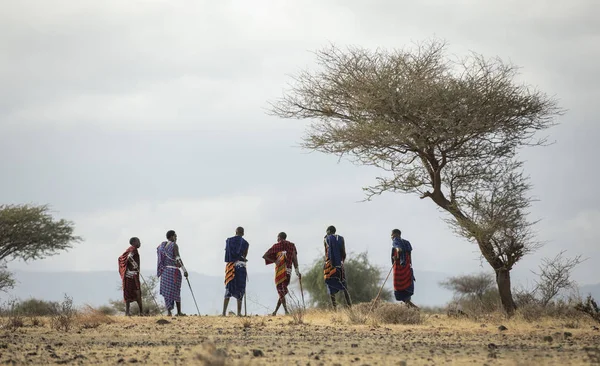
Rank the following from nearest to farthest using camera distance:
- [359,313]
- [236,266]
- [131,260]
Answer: [359,313], [236,266], [131,260]

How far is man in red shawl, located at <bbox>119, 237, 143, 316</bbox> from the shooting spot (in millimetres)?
24062

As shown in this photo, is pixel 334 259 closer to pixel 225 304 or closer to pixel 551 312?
pixel 225 304

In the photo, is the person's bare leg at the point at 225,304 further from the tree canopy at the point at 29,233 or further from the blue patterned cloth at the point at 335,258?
the tree canopy at the point at 29,233

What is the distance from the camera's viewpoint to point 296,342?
15.8 meters

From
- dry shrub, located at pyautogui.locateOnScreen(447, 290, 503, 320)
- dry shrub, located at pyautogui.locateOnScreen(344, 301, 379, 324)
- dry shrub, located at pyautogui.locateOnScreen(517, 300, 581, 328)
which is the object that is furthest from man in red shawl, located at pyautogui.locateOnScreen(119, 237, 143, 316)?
dry shrub, located at pyautogui.locateOnScreen(517, 300, 581, 328)

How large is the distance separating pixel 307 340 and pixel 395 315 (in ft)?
16.2

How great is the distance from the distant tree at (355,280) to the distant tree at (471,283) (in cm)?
890

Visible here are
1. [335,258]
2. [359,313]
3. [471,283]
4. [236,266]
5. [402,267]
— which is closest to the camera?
[359,313]

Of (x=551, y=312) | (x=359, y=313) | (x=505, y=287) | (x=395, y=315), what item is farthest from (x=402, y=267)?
(x=551, y=312)

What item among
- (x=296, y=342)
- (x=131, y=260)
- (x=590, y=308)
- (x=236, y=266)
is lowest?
(x=296, y=342)

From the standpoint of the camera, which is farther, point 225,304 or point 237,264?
point 225,304

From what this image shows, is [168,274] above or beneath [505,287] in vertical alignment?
above

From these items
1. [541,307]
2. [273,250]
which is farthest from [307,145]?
[541,307]

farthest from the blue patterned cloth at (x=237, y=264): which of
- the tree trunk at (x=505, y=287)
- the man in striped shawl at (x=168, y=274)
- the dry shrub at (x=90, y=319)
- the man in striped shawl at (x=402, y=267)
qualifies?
the tree trunk at (x=505, y=287)
